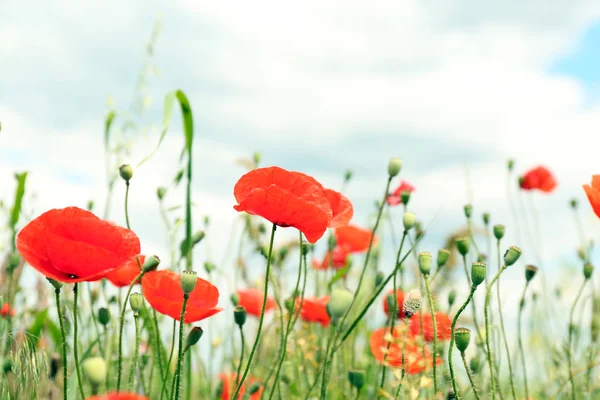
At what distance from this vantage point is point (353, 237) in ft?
7.99

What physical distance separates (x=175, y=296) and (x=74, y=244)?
28cm

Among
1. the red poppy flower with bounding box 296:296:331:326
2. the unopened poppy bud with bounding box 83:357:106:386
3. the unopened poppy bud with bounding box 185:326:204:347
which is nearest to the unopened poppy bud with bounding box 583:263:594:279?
the red poppy flower with bounding box 296:296:331:326

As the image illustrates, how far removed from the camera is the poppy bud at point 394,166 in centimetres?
166

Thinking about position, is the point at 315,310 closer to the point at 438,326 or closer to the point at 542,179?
the point at 438,326

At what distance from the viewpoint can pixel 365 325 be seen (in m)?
2.87

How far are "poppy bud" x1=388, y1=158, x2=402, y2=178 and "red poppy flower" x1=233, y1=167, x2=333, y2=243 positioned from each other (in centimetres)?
43

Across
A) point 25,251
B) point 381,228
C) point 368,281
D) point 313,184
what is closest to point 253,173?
point 313,184

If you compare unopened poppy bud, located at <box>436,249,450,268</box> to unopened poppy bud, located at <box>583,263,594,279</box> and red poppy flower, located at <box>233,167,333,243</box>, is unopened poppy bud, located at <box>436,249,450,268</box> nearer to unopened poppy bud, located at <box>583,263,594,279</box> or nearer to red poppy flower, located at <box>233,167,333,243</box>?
red poppy flower, located at <box>233,167,333,243</box>

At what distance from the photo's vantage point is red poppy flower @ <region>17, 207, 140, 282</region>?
1.06m

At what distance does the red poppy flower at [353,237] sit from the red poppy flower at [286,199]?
45.2 inches

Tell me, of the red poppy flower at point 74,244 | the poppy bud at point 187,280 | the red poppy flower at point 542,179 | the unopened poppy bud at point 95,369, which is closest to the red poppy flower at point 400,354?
the poppy bud at point 187,280

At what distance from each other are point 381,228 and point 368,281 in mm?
358

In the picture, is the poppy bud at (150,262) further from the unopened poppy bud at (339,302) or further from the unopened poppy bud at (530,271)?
the unopened poppy bud at (530,271)

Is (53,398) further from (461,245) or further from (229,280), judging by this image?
(461,245)
